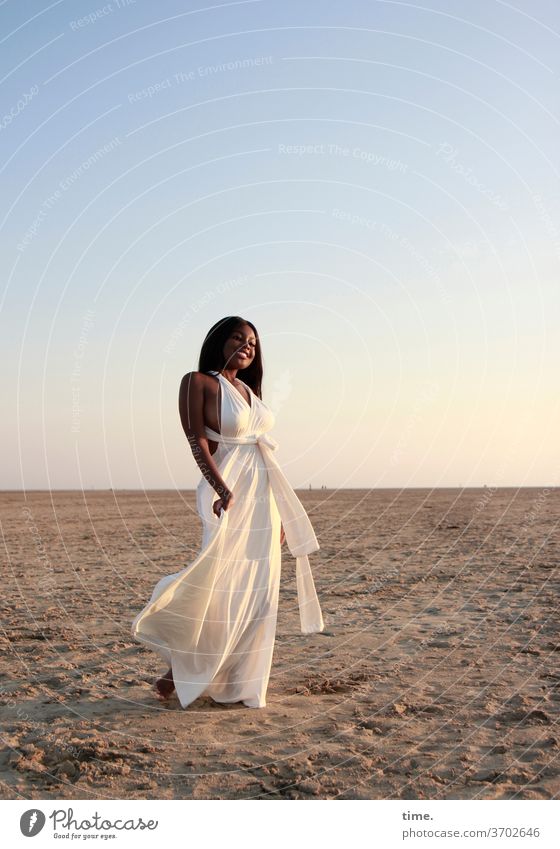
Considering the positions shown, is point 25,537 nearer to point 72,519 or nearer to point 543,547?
point 72,519

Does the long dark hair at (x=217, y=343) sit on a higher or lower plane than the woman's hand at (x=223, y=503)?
higher

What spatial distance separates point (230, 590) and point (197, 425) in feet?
4.27

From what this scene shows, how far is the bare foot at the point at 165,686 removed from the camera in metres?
6.54

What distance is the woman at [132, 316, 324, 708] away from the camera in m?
6.27

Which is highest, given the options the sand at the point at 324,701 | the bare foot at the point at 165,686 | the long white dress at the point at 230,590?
the long white dress at the point at 230,590

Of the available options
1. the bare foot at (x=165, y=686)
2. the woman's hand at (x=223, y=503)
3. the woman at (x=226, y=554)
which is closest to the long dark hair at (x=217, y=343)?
the woman at (x=226, y=554)

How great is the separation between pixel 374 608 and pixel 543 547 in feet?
24.4

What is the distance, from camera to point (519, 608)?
10141mm

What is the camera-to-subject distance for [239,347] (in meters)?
6.66

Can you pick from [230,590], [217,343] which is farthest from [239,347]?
[230,590]

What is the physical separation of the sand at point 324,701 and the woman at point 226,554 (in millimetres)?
331
